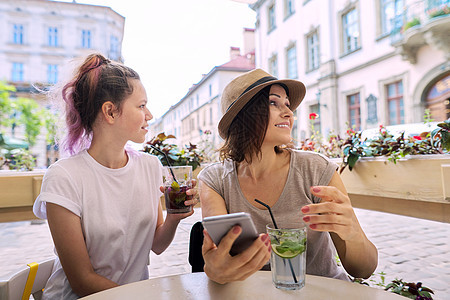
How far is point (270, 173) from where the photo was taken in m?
1.30

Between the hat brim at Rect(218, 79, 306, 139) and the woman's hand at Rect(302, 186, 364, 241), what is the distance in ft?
1.84

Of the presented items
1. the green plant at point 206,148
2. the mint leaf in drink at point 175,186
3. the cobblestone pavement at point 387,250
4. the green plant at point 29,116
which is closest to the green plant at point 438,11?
the cobblestone pavement at point 387,250

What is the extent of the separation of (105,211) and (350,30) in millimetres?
10513

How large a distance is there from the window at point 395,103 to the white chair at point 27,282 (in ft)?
29.7

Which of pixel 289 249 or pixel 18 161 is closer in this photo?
pixel 289 249

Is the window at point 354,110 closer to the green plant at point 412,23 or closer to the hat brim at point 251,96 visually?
the green plant at point 412,23

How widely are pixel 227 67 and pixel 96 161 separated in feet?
51.3

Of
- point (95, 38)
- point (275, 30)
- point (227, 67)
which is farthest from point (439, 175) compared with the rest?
point (95, 38)

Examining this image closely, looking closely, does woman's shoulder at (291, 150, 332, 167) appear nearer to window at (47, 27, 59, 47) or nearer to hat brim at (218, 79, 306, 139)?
hat brim at (218, 79, 306, 139)

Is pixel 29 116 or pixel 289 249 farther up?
pixel 29 116

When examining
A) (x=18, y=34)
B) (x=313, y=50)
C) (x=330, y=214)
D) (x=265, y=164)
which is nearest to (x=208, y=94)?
(x=313, y=50)

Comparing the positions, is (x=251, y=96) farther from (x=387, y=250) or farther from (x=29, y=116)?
(x=29, y=116)

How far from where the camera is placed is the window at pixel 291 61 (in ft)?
39.1

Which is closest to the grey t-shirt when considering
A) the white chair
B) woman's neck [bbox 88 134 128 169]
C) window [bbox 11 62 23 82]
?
woman's neck [bbox 88 134 128 169]
